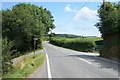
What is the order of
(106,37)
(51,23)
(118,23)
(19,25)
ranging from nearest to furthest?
(118,23) < (106,37) < (19,25) < (51,23)

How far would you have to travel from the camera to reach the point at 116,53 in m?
31.1

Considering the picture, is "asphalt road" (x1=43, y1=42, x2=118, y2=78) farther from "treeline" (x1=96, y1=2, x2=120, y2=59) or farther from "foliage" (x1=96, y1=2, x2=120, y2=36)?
"foliage" (x1=96, y1=2, x2=120, y2=36)

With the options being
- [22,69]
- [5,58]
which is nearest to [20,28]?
[5,58]

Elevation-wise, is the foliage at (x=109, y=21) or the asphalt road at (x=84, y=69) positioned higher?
the foliage at (x=109, y=21)

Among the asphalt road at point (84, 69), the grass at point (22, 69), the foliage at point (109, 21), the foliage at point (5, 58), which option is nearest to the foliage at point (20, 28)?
the foliage at point (109, 21)

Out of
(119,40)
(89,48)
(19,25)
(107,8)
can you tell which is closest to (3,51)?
(119,40)

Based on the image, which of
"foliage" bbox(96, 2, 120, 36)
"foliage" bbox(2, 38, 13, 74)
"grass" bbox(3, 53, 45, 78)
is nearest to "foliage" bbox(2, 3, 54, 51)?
"foliage" bbox(96, 2, 120, 36)

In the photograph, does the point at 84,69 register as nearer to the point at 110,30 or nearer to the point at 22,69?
the point at 22,69

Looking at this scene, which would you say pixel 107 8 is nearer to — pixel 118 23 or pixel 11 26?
pixel 118 23

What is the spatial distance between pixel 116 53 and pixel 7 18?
3371cm

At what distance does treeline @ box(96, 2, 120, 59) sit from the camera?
31081 millimetres

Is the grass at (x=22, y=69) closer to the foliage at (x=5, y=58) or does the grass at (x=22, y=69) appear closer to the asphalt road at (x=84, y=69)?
the foliage at (x=5, y=58)

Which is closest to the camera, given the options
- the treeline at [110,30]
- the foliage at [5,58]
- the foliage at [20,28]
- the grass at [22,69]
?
the grass at [22,69]

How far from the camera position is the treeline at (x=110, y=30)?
31.1 meters
